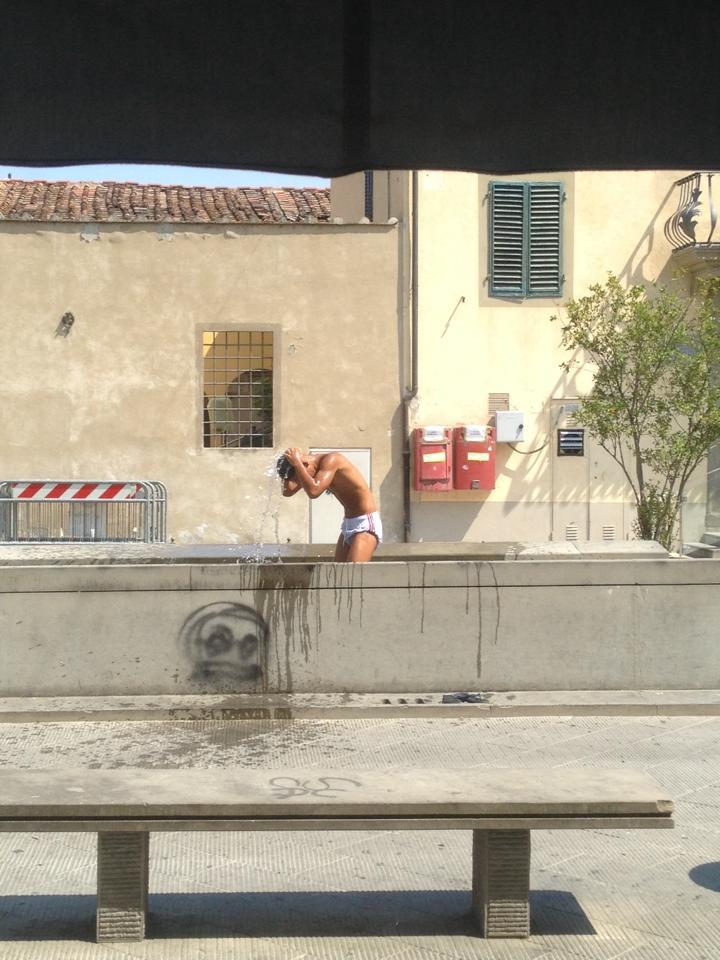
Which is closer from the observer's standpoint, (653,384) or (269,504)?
(653,384)

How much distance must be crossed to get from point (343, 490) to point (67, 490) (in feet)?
26.3

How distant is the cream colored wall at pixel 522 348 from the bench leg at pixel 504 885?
16142 mm

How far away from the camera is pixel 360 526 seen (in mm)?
10156

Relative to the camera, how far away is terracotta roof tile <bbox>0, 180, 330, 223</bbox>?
20531 mm

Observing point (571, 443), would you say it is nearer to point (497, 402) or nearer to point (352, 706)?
point (497, 402)

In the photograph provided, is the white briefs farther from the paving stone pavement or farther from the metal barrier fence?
the metal barrier fence

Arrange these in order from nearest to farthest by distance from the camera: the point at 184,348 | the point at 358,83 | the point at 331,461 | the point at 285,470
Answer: the point at 358,83 < the point at 285,470 < the point at 331,461 < the point at 184,348

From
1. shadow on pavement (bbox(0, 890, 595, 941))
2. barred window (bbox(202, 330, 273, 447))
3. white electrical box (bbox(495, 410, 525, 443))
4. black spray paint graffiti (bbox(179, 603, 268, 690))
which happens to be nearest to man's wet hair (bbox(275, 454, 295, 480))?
black spray paint graffiti (bbox(179, 603, 268, 690))

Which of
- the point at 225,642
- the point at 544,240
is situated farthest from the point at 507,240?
the point at 225,642

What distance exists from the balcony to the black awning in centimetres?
1837

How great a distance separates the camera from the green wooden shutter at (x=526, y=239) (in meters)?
20.4

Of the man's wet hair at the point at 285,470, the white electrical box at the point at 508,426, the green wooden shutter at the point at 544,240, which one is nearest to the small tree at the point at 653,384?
the white electrical box at the point at 508,426

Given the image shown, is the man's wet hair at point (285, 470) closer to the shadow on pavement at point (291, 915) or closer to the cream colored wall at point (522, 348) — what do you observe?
the shadow on pavement at point (291, 915)

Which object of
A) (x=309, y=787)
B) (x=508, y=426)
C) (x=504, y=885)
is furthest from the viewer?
(x=508, y=426)
